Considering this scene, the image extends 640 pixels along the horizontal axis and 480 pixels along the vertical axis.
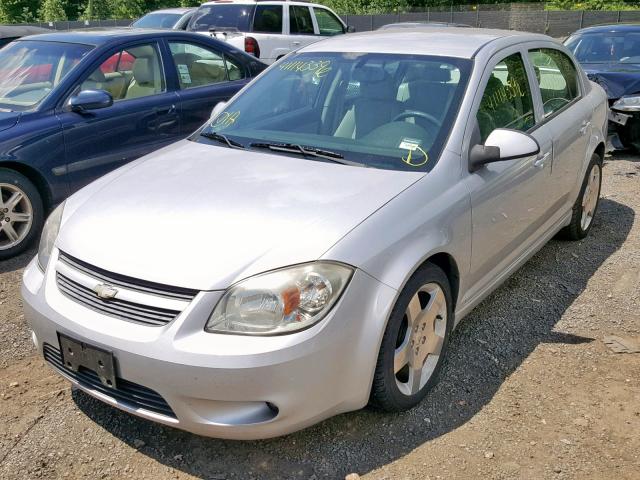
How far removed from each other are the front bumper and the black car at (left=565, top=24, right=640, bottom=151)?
5.93m

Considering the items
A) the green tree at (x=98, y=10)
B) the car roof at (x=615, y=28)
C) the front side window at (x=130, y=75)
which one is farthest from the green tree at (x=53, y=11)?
the front side window at (x=130, y=75)

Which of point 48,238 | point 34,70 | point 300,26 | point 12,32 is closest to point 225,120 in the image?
point 48,238

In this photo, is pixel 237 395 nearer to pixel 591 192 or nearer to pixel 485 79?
pixel 485 79

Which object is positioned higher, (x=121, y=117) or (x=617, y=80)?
(x=121, y=117)

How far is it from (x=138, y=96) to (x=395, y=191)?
3529 mm

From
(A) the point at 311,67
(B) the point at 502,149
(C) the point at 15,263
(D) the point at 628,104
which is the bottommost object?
(C) the point at 15,263

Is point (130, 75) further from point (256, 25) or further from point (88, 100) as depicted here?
point (256, 25)

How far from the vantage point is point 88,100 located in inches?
200

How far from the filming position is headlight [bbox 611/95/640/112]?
7.34 m

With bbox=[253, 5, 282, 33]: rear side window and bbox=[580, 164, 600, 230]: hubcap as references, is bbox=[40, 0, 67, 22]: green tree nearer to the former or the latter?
bbox=[253, 5, 282, 33]: rear side window

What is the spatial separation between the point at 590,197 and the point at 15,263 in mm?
4410

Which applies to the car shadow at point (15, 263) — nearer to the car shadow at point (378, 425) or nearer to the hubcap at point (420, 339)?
the car shadow at point (378, 425)

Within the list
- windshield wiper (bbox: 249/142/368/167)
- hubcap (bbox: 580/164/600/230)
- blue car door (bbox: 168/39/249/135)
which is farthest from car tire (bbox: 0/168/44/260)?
hubcap (bbox: 580/164/600/230)

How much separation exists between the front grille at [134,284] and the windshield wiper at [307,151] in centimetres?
114
